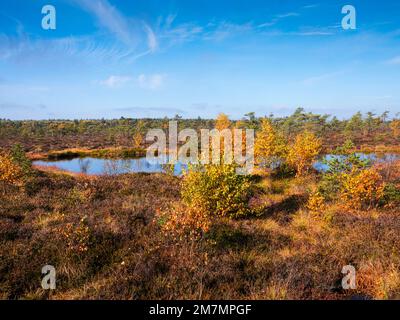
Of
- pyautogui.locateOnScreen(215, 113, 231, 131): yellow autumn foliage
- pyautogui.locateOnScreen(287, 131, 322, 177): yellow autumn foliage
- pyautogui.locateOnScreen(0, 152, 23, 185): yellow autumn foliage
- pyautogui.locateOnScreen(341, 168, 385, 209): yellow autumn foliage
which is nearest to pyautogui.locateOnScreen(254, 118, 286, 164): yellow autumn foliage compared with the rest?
pyautogui.locateOnScreen(287, 131, 322, 177): yellow autumn foliage

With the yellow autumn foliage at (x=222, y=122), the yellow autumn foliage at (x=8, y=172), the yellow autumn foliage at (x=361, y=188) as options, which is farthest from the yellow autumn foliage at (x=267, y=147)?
the yellow autumn foliage at (x=222, y=122)

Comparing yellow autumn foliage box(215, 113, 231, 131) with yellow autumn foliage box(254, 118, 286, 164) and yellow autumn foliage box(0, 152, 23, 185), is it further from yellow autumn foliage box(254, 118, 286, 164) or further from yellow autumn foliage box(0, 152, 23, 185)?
yellow autumn foliage box(0, 152, 23, 185)

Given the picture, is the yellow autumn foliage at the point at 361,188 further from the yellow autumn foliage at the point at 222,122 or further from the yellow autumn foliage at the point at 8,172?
the yellow autumn foliage at the point at 222,122

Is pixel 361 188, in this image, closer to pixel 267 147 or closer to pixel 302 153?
pixel 302 153

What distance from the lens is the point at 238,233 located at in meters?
10.2

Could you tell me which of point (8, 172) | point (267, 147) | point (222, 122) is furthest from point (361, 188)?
point (222, 122)

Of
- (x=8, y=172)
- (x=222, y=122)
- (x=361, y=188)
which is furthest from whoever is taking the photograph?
(x=222, y=122)

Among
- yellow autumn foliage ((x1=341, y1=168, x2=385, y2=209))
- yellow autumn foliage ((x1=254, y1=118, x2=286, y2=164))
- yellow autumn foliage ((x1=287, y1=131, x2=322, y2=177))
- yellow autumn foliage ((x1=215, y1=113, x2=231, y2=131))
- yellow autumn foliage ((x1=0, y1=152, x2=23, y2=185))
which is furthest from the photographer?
yellow autumn foliage ((x1=215, y1=113, x2=231, y2=131))

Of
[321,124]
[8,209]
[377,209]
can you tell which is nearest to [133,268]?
[8,209]

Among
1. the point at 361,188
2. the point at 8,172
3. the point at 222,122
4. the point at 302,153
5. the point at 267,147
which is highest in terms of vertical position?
the point at 222,122

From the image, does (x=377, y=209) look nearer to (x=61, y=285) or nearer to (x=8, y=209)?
(x=61, y=285)
